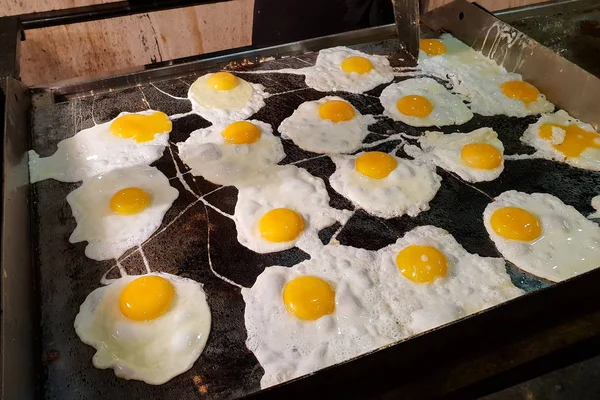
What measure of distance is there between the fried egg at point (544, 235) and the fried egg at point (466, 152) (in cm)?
27

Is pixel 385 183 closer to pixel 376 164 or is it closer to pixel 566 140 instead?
pixel 376 164

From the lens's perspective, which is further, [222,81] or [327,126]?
[222,81]

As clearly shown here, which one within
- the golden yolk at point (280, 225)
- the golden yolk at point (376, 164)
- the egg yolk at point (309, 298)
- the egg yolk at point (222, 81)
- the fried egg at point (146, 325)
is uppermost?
the egg yolk at point (222, 81)

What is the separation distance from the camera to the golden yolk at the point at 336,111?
10.6 ft

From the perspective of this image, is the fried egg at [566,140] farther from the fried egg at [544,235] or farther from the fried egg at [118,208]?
the fried egg at [118,208]

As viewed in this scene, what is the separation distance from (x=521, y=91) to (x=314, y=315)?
2.37m

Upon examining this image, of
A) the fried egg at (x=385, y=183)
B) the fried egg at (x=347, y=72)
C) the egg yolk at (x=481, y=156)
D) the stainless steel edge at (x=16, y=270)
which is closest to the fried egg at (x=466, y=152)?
the egg yolk at (x=481, y=156)

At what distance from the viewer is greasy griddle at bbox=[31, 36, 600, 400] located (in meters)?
1.98

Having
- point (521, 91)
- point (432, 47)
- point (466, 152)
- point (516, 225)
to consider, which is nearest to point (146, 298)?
point (516, 225)

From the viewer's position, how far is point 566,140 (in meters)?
3.07

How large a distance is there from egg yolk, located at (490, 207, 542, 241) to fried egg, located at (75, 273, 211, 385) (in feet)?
5.21

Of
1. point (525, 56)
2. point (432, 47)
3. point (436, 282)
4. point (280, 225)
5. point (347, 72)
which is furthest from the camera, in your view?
point (432, 47)

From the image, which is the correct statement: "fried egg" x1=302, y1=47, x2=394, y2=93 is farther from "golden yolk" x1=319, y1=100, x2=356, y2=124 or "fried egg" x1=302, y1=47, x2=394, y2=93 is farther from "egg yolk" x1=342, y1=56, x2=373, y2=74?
"golden yolk" x1=319, y1=100, x2=356, y2=124


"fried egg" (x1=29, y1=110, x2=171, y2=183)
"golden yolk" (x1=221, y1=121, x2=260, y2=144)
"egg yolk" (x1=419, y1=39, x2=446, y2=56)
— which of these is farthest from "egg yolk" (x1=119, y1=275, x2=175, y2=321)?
"egg yolk" (x1=419, y1=39, x2=446, y2=56)
